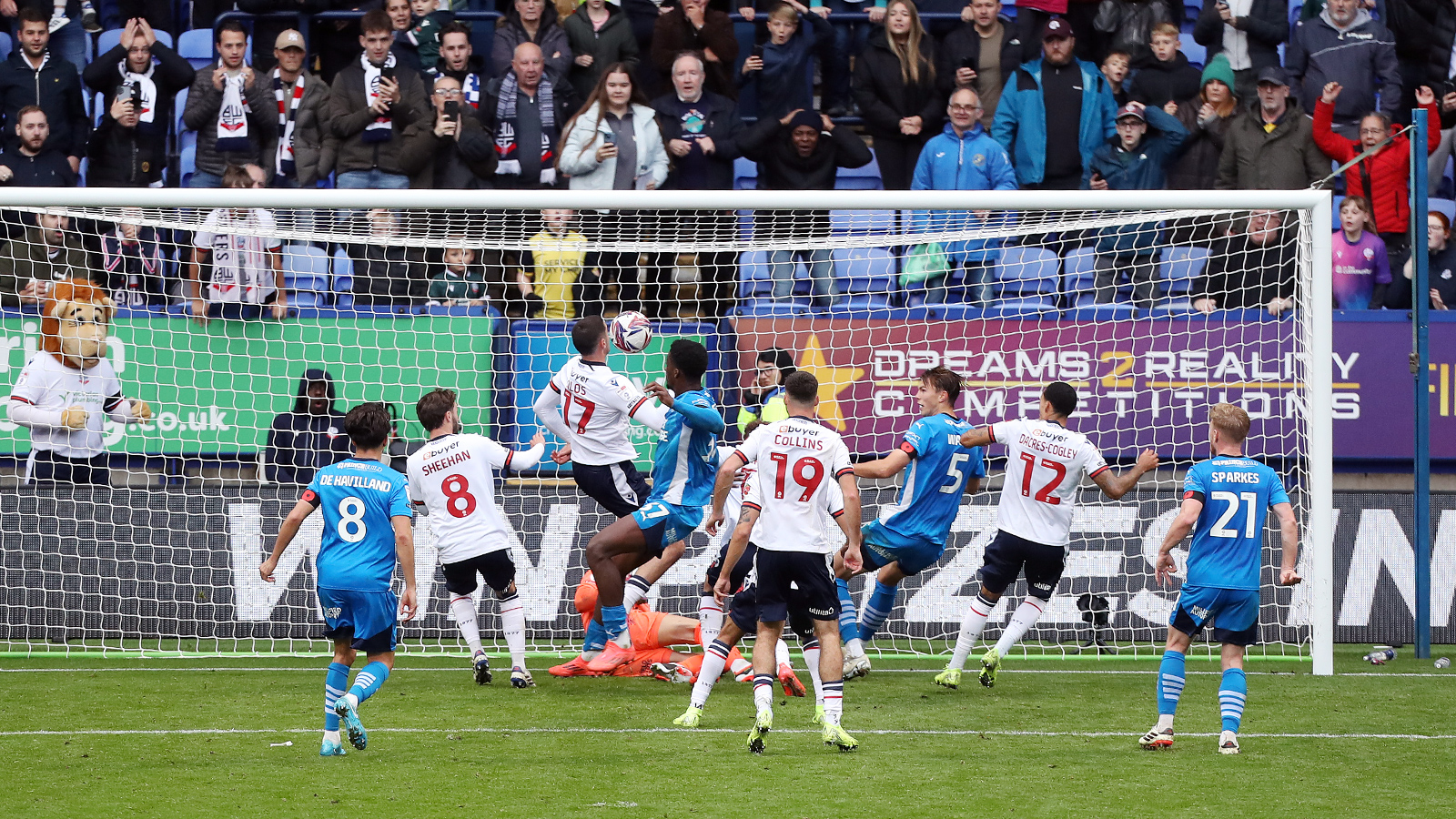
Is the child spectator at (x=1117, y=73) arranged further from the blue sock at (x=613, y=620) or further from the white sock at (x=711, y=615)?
the blue sock at (x=613, y=620)

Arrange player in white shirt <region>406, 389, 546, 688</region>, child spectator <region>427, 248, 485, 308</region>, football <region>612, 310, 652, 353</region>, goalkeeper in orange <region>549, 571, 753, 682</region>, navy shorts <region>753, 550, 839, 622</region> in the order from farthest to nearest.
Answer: child spectator <region>427, 248, 485, 308</region> < goalkeeper in orange <region>549, 571, 753, 682</region> < football <region>612, 310, 652, 353</region> < player in white shirt <region>406, 389, 546, 688</region> < navy shorts <region>753, 550, 839, 622</region>

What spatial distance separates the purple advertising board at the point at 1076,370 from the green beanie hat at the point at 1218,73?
2.90 m

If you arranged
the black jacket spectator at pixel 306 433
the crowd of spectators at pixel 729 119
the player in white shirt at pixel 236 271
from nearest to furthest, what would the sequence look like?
the black jacket spectator at pixel 306 433
the player in white shirt at pixel 236 271
the crowd of spectators at pixel 729 119

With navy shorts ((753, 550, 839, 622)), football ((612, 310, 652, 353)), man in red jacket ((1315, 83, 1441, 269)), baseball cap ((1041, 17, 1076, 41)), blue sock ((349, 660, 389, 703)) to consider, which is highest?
baseball cap ((1041, 17, 1076, 41))

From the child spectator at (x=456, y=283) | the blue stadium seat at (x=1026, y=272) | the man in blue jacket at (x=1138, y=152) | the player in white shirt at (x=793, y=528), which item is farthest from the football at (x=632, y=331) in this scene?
the man in blue jacket at (x=1138, y=152)

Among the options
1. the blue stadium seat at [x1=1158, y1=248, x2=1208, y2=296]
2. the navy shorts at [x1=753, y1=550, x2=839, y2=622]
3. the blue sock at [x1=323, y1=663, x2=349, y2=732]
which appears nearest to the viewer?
the blue sock at [x1=323, y1=663, x2=349, y2=732]

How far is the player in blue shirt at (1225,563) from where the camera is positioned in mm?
6914

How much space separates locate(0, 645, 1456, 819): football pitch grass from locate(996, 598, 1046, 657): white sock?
29 centimetres

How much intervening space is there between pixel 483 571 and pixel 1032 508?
3.48 meters

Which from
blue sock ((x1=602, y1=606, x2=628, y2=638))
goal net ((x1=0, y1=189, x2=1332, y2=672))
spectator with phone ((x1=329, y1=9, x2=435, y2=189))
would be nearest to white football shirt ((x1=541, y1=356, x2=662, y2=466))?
blue sock ((x1=602, y1=606, x2=628, y2=638))

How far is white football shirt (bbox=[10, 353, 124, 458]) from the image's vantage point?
10609 millimetres

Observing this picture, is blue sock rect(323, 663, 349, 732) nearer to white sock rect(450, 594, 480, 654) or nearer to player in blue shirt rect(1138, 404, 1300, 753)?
white sock rect(450, 594, 480, 654)

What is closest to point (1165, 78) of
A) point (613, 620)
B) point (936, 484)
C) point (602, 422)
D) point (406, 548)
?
point (936, 484)

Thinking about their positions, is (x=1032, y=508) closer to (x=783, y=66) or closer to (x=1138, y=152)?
(x=1138, y=152)
